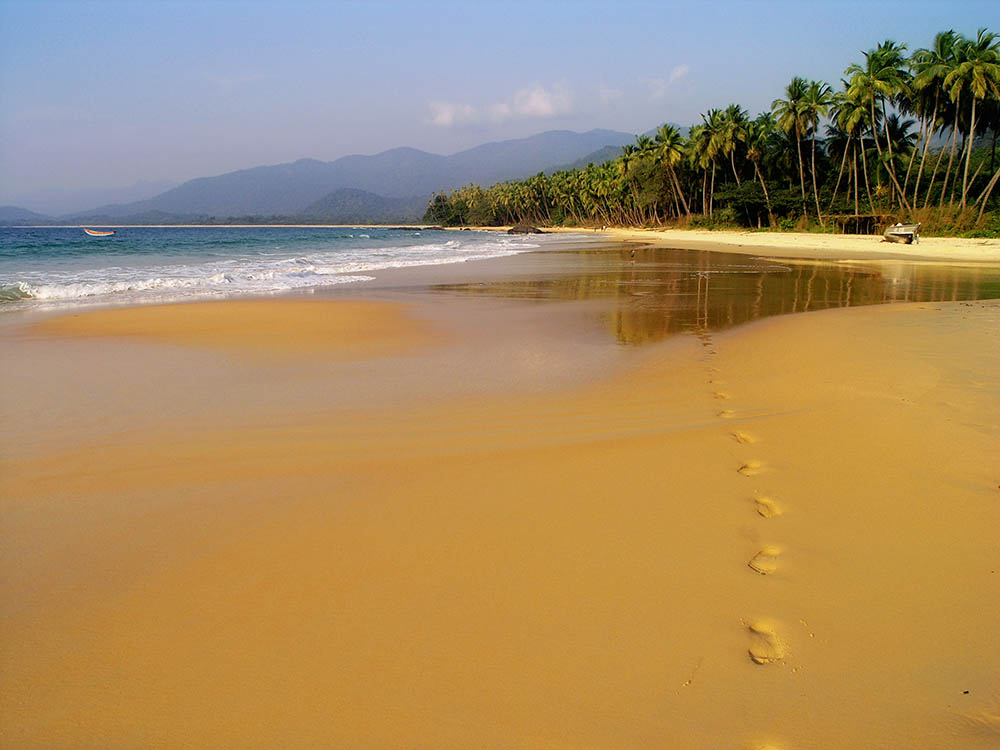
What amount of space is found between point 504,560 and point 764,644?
45.6 inches

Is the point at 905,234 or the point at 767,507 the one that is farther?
the point at 905,234

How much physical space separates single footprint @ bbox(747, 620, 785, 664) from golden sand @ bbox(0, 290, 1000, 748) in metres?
0.01

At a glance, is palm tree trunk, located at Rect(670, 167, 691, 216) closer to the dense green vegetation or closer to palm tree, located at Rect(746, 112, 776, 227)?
the dense green vegetation

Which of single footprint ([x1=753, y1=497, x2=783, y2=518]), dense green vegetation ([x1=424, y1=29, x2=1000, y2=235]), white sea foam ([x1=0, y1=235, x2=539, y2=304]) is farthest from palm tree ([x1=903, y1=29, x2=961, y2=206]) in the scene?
single footprint ([x1=753, y1=497, x2=783, y2=518])

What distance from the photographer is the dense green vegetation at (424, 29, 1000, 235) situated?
3484 centimetres

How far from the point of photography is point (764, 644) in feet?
7.66

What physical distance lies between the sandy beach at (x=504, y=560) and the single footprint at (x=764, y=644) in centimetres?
2

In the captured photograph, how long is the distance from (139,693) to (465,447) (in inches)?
102

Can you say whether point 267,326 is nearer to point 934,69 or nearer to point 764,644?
point 764,644

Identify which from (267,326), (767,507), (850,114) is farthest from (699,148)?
(767,507)

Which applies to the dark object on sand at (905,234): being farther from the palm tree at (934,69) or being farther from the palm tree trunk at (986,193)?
the palm tree at (934,69)

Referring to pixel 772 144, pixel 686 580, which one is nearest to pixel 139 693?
pixel 686 580

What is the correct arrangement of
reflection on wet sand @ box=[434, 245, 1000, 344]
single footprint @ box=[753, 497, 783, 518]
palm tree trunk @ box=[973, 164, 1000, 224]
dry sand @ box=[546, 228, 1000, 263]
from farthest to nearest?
palm tree trunk @ box=[973, 164, 1000, 224] < dry sand @ box=[546, 228, 1000, 263] < reflection on wet sand @ box=[434, 245, 1000, 344] < single footprint @ box=[753, 497, 783, 518]

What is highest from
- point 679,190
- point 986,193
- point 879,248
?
point 679,190
